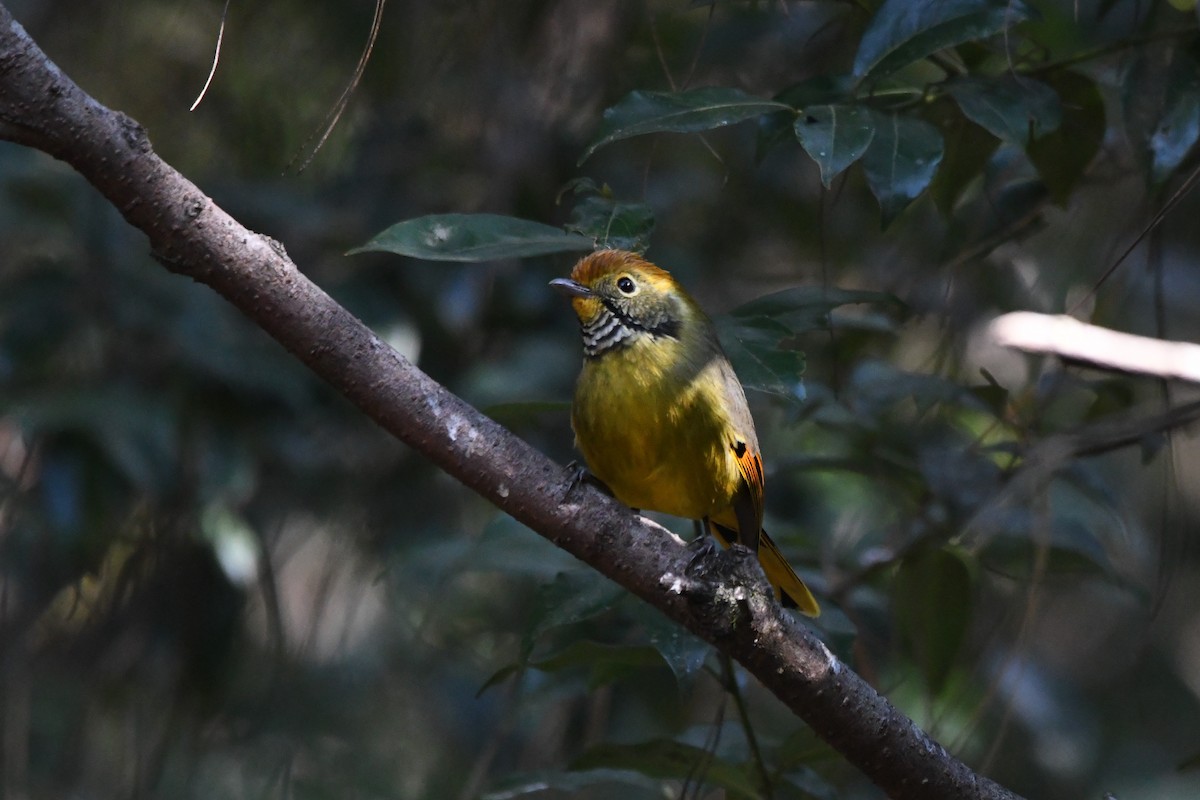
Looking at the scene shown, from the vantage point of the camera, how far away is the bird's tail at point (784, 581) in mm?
2773

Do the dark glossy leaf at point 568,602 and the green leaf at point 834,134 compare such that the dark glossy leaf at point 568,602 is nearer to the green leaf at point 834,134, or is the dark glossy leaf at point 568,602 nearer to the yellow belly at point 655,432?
the yellow belly at point 655,432

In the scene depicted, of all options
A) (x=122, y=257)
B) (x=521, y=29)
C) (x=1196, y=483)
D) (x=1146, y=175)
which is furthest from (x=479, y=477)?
(x=1196, y=483)

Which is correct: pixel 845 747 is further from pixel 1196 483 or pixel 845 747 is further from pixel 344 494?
pixel 1196 483

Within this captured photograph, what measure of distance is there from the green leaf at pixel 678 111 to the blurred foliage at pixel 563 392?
1 centimetres

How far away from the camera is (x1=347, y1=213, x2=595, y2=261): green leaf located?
2.11 m

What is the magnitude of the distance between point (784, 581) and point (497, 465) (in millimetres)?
1143

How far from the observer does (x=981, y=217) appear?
10.9ft

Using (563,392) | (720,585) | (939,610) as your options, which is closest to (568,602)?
(720,585)

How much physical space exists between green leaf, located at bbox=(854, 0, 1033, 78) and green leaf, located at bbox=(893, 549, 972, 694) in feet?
4.30

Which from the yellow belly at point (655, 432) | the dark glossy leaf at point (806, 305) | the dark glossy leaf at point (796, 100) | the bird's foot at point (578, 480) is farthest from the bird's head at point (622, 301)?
the dark glossy leaf at point (796, 100)

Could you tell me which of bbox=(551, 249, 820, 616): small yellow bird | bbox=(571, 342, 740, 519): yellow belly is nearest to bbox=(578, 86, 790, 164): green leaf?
bbox=(551, 249, 820, 616): small yellow bird

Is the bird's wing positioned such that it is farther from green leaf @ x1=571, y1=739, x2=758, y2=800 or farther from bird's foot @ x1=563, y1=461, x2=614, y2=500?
green leaf @ x1=571, y1=739, x2=758, y2=800

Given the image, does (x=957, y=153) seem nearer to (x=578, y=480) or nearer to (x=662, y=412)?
(x=662, y=412)

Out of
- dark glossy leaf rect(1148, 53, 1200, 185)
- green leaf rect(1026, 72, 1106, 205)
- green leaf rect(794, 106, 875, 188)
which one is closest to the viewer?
green leaf rect(794, 106, 875, 188)
